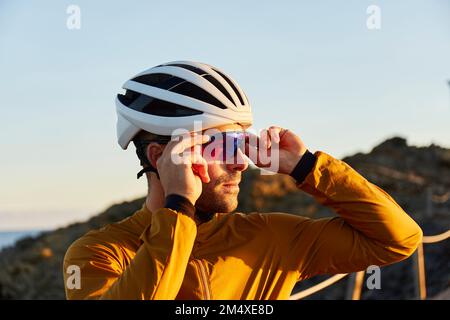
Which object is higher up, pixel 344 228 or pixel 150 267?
pixel 150 267

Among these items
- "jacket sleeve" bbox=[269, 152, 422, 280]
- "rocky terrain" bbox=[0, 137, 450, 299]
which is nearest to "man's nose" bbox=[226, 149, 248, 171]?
"jacket sleeve" bbox=[269, 152, 422, 280]

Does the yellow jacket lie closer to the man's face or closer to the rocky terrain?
the man's face

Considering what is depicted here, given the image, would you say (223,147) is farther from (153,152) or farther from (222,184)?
(153,152)

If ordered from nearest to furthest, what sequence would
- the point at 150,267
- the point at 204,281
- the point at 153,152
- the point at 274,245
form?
the point at 150,267 → the point at 204,281 → the point at 274,245 → the point at 153,152

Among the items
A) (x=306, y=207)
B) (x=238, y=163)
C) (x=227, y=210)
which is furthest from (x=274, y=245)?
(x=306, y=207)

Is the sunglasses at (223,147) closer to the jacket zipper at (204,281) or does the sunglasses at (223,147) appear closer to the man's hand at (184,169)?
the man's hand at (184,169)

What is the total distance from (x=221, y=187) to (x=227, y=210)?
0.11m

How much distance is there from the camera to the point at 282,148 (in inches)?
136

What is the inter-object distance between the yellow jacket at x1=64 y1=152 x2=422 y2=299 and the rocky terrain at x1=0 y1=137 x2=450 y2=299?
39.4 feet

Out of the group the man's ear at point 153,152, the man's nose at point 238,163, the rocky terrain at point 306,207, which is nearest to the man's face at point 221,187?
the man's nose at point 238,163

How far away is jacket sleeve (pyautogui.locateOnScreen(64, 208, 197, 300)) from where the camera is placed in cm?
271

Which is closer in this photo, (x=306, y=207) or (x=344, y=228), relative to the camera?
(x=344, y=228)

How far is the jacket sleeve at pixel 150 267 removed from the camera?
2707 millimetres
